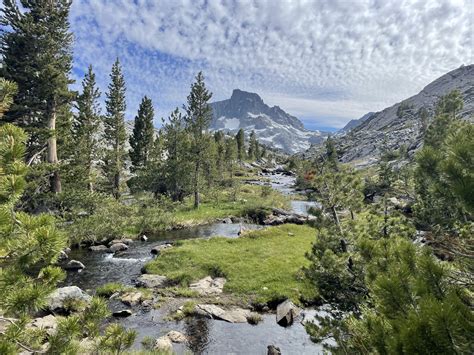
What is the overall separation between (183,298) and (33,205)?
15868mm

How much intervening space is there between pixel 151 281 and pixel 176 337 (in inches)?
300

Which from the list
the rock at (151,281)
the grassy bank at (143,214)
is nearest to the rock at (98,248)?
the grassy bank at (143,214)

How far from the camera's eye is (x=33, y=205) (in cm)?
2639

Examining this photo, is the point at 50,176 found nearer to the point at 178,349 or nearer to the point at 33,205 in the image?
the point at 33,205

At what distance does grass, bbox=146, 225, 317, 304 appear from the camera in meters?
19.9

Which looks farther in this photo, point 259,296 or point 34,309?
point 259,296

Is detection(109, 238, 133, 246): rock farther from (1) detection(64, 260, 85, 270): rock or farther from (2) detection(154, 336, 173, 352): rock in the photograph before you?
(2) detection(154, 336, 173, 352): rock

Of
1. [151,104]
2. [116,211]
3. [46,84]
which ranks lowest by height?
[116,211]

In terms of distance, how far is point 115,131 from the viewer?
5353 cm

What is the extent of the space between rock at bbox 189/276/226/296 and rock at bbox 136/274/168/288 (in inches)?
81.1

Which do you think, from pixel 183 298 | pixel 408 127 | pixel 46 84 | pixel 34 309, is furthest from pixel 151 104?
pixel 408 127

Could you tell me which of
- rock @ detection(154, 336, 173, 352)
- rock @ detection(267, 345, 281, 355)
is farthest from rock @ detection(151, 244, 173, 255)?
rock @ detection(267, 345, 281, 355)

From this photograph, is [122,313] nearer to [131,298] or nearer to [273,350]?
[131,298]

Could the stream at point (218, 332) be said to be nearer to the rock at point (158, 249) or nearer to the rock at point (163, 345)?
the rock at point (163, 345)
